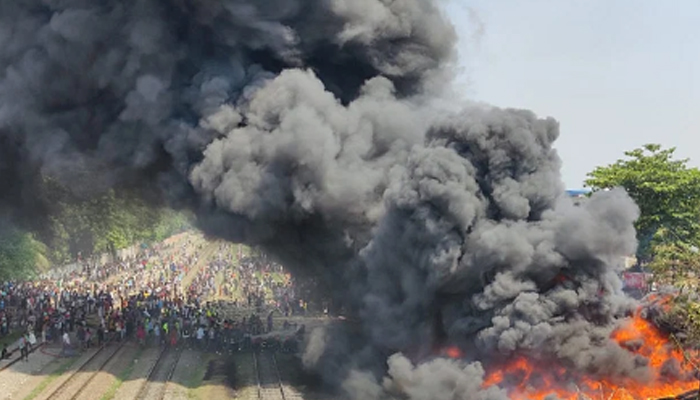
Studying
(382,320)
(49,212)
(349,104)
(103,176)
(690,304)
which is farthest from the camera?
(49,212)

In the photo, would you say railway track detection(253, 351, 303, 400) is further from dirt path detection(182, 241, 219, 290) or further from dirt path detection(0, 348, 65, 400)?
dirt path detection(182, 241, 219, 290)

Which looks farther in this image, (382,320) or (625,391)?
A: (382,320)

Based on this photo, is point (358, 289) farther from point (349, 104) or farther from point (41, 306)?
point (41, 306)

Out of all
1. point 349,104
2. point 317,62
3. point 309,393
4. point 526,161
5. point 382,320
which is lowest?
point 309,393

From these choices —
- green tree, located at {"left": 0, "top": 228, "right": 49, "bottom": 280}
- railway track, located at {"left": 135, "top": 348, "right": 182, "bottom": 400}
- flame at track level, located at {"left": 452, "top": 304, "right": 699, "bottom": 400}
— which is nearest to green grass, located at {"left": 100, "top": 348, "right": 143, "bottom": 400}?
railway track, located at {"left": 135, "top": 348, "right": 182, "bottom": 400}

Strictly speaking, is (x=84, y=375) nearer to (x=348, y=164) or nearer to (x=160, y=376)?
(x=160, y=376)

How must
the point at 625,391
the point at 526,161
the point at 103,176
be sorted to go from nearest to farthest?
the point at 625,391, the point at 526,161, the point at 103,176

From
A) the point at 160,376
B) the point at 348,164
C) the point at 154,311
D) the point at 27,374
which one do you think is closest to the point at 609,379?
the point at 348,164

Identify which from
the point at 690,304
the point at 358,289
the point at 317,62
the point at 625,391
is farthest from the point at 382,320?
the point at 317,62
